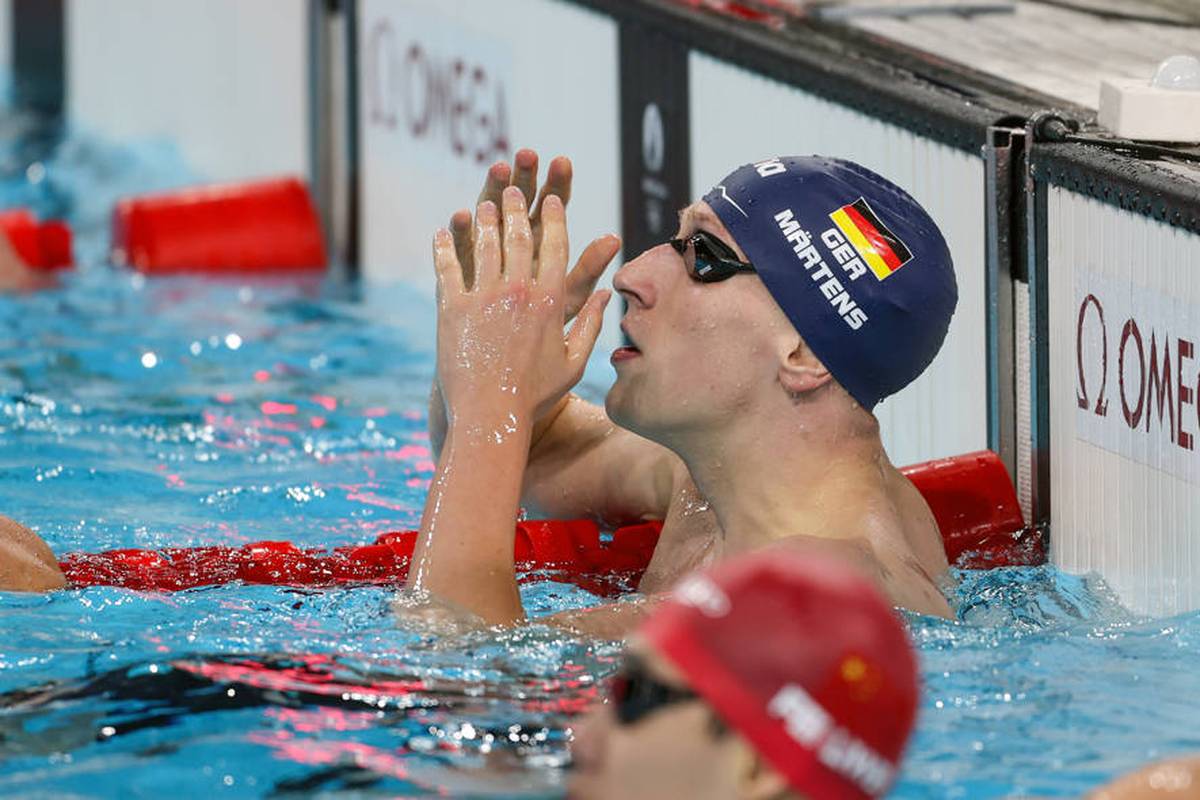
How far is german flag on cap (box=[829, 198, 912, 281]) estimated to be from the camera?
110 inches

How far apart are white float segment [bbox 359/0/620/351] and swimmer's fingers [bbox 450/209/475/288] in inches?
98.7

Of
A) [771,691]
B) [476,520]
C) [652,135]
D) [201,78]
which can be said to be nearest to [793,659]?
[771,691]

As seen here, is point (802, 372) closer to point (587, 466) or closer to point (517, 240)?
point (517, 240)

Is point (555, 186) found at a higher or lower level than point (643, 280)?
higher

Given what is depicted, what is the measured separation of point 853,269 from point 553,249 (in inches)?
16.5

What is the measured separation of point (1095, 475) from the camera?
3.39 meters

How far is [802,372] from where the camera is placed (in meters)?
2.82

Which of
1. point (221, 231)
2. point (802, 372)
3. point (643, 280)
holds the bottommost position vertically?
point (221, 231)

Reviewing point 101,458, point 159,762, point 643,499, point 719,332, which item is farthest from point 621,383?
point 101,458

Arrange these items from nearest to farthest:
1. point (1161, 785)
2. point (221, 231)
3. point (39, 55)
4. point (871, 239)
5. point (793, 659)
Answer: point (793, 659) → point (1161, 785) → point (871, 239) → point (221, 231) → point (39, 55)

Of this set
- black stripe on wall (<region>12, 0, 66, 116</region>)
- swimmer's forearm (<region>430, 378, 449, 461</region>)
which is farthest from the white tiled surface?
black stripe on wall (<region>12, 0, 66, 116</region>)

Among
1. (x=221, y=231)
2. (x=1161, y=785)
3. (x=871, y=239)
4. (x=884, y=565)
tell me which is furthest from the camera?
(x=221, y=231)

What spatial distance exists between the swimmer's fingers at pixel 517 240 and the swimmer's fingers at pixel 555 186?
0.31 ft

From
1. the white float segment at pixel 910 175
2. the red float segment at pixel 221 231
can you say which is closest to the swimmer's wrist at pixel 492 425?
the white float segment at pixel 910 175
